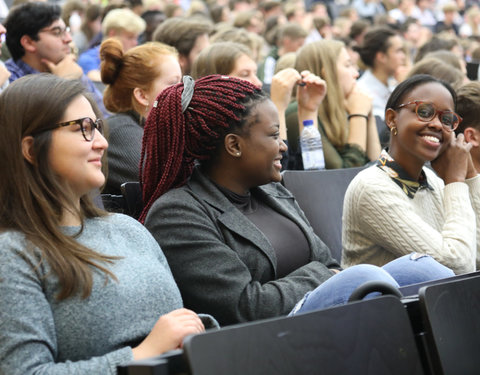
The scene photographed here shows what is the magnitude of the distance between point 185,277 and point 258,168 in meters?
0.50

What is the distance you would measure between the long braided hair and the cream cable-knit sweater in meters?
0.66

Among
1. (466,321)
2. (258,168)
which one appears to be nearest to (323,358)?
(466,321)

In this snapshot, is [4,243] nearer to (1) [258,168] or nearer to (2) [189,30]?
(1) [258,168]

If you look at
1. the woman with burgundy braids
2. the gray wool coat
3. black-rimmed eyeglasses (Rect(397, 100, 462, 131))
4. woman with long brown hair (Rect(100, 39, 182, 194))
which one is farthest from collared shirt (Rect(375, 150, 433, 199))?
woman with long brown hair (Rect(100, 39, 182, 194))

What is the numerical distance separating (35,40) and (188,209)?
9.22 feet

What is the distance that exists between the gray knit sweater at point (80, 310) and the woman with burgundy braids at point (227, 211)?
29 centimetres

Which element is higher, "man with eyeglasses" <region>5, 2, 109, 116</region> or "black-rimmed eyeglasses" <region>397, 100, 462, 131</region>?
"man with eyeglasses" <region>5, 2, 109, 116</region>

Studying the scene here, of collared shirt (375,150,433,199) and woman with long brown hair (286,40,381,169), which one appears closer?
collared shirt (375,150,433,199)

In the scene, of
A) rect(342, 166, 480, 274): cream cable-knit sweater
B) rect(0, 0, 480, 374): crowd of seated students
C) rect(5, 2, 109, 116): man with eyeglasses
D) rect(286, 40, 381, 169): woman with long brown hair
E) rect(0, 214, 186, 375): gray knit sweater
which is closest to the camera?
rect(0, 214, 186, 375): gray knit sweater

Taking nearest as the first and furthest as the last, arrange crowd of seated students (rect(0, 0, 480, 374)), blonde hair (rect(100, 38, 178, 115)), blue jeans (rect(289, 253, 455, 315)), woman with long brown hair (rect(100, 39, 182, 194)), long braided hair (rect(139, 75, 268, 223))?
crowd of seated students (rect(0, 0, 480, 374))
blue jeans (rect(289, 253, 455, 315))
long braided hair (rect(139, 75, 268, 223))
woman with long brown hair (rect(100, 39, 182, 194))
blonde hair (rect(100, 38, 178, 115))

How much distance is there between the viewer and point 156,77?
13.1ft

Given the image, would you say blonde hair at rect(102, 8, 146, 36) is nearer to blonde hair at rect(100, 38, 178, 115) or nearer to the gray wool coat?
blonde hair at rect(100, 38, 178, 115)

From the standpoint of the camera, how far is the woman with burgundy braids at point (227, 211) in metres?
2.49

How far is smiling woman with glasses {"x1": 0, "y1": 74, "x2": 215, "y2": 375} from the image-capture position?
1.87m
